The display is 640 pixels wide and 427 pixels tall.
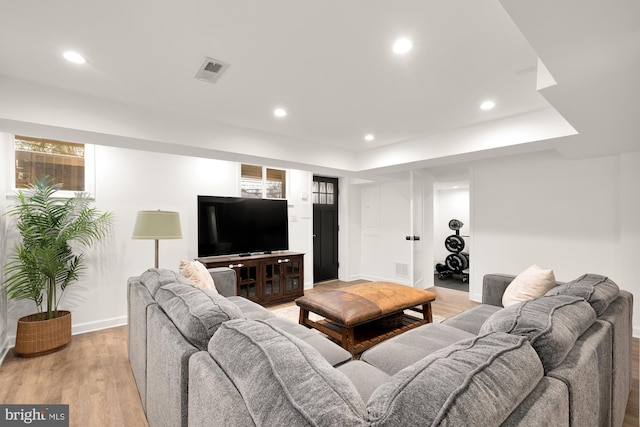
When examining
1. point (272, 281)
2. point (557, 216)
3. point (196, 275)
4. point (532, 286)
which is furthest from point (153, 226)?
point (557, 216)

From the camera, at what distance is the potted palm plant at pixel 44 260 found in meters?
2.83

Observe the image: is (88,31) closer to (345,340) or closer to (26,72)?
(26,72)

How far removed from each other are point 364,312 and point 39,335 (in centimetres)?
302

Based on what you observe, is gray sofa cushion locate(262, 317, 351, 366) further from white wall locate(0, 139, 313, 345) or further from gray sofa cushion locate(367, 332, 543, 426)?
white wall locate(0, 139, 313, 345)

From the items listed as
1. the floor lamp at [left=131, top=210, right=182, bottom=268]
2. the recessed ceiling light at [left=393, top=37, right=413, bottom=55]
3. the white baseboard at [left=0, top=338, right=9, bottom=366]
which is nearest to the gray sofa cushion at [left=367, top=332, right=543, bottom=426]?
the recessed ceiling light at [left=393, top=37, right=413, bottom=55]

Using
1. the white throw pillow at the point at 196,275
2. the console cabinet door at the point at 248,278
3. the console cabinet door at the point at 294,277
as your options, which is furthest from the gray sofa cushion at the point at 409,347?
the console cabinet door at the point at 294,277

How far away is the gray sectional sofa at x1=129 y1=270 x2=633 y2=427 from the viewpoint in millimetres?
734

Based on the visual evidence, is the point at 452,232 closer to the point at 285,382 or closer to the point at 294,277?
the point at 294,277

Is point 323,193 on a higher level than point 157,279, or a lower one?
higher

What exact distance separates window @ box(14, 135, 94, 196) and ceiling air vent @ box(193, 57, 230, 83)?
215 cm

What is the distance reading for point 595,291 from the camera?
1.69 m

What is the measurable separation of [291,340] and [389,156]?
379cm

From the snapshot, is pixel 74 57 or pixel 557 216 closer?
pixel 74 57

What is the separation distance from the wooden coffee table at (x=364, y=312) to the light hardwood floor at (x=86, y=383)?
4.85 feet
